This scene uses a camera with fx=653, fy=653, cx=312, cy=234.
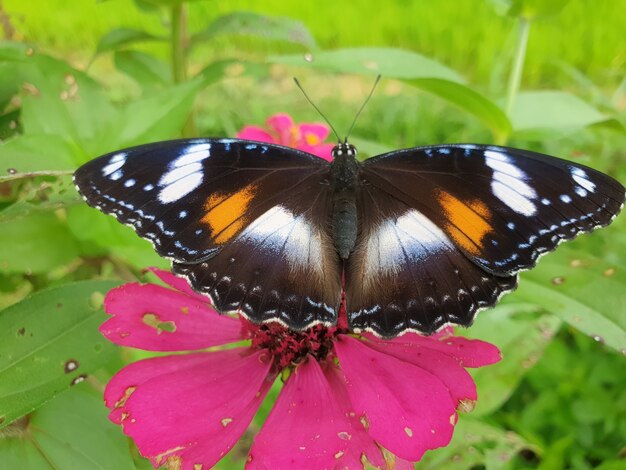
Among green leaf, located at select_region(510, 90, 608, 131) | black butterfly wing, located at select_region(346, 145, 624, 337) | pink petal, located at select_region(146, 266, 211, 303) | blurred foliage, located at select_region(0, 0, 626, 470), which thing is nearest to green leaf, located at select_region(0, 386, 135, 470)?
A: blurred foliage, located at select_region(0, 0, 626, 470)

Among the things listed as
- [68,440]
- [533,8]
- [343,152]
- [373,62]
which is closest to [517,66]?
[533,8]

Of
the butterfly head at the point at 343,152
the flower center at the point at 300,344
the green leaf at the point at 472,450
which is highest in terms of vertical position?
the butterfly head at the point at 343,152

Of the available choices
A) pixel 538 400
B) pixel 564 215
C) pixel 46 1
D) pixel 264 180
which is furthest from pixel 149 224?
pixel 46 1

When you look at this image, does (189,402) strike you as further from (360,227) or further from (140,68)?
(140,68)

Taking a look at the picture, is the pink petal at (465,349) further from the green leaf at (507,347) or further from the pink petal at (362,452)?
the green leaf at (507,347)

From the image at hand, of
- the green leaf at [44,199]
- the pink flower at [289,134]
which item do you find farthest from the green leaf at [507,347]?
the green leaf at [44,199]

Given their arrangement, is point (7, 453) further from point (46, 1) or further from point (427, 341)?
point (46, 1)

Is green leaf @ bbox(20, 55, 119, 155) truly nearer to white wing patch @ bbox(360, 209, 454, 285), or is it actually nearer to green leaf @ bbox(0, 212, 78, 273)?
green leaf @ bbox(0, 212, 78, 273)
